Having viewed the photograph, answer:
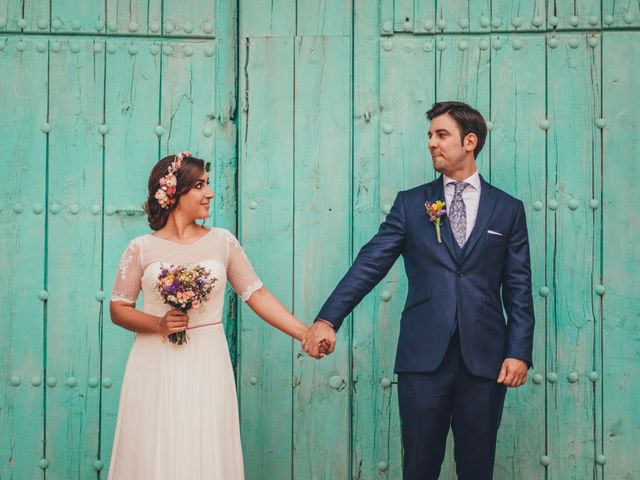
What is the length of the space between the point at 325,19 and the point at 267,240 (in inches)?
43.0

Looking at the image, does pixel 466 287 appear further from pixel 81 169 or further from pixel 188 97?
pixel 81 169

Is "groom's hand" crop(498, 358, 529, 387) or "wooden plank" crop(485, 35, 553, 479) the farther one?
"wooden plank" crop(485, 35, 553, 479)

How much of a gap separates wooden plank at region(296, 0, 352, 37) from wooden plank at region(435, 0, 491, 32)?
1.45 ft

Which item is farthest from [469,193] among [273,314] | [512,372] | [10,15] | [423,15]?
[10,15]

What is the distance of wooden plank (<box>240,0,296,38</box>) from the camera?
13.9 feet

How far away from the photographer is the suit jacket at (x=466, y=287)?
3.47 metres

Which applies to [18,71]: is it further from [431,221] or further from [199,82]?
[431,221]

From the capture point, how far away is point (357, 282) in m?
3.69

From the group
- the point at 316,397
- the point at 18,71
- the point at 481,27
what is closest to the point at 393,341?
the point at 316,397

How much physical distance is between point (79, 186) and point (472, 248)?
1933mm

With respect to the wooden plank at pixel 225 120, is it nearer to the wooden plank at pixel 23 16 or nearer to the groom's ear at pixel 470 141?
the wooden plank at pixel 23 16

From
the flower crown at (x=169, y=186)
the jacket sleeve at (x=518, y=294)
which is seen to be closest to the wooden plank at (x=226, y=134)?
the flower crown at (x=169, y=186)

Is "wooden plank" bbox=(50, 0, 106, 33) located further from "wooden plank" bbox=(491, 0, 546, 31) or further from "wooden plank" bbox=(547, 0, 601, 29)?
"wooden plank" bbox=(547, 0, 601, 29)

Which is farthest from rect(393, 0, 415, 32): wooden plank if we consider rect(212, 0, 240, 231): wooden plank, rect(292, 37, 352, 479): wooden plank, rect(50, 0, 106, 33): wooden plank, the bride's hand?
the bride's hand
